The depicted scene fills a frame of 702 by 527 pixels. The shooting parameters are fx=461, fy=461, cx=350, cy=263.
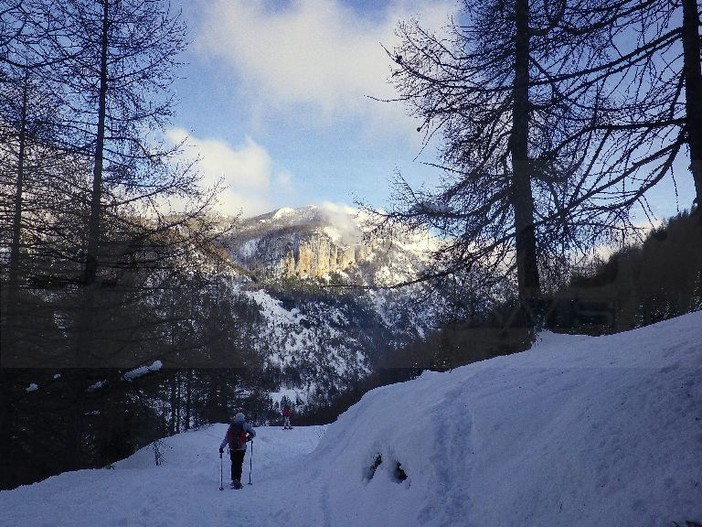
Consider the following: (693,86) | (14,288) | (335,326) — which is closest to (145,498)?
(14,288)

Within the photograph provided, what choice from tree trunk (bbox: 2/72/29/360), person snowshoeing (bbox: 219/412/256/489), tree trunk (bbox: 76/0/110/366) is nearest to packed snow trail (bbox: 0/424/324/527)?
person snowshoeing (bbox: 219/412/256/489)

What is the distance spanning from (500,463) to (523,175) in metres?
3.71

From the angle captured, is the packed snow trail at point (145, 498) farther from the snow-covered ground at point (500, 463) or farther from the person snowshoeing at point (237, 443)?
the person snowshoeing at point (237, 443)

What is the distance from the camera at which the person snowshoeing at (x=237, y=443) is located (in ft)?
32.8

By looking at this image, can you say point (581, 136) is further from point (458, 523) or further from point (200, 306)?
point (200, 306)

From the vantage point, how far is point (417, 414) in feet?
21.5

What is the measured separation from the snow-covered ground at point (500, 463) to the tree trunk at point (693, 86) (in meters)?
1.66

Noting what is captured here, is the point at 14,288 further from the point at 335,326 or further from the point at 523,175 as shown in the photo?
the point at 335,326

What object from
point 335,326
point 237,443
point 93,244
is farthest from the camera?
point 335,326

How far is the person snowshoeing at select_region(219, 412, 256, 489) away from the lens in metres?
9.99

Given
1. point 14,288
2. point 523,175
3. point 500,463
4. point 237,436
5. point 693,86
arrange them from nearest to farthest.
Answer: point 693,86, point 500,463, point 523,175, point 14,288, point 237,436

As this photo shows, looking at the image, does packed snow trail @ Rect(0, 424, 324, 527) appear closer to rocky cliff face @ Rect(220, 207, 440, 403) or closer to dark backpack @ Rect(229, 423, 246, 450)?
dark backpack @ Rect(229, 423, 246, 450)

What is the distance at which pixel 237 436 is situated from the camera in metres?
10.4

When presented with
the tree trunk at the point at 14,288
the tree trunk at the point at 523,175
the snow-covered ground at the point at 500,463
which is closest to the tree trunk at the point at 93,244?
the tree trunk at the point at 14,288
